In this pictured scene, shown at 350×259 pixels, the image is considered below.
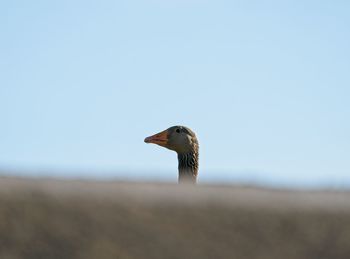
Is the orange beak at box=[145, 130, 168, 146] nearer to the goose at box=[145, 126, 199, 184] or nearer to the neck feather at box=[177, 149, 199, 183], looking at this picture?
the goose at box=[145, 126, 199, 184]

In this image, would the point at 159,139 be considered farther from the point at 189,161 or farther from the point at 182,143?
the point at 189,161

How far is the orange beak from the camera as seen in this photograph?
58.7 feet

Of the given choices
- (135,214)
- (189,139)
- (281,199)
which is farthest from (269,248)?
(189,139)

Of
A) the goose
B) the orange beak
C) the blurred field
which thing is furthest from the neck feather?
the blurred field

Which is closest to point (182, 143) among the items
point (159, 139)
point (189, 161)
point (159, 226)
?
point (189, 161)

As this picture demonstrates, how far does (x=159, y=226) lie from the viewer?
258 cm

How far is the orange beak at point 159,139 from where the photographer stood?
17.9 m

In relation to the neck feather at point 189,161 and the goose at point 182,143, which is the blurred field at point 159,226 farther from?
the goose at point 182,143

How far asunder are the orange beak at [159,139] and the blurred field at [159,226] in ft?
49.7

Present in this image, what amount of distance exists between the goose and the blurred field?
1450 centimetres

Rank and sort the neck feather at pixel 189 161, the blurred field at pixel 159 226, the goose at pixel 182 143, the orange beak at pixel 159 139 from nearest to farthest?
the blurred field at pixel 159 226
the neck feather at pixel 189 161
the goose at pixel 182 143
the orange beak at pixel 159 139

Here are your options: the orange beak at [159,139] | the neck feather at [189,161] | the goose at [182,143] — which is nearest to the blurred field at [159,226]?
the neck feather at [189,161]

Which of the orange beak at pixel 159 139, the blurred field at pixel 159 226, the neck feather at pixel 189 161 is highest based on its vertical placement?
the orange beak at pixel 159 139

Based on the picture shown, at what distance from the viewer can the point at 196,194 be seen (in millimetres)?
2748
